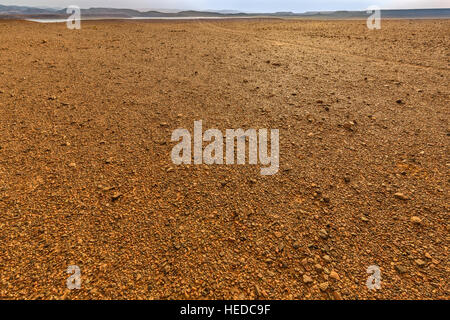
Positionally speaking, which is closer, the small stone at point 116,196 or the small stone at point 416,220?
the small stone at point 416,220

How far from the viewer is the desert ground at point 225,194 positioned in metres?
2.09

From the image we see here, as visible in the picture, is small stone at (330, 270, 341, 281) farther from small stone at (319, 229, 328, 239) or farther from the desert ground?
small stone at (319, 229, 328, 239)

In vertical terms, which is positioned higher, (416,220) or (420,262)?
(416,220)

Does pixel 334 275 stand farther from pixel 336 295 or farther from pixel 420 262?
pixel 420 262

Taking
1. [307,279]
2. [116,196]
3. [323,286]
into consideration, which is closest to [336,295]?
[323,286]

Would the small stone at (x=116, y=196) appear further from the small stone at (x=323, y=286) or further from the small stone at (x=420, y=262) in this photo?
the small stone at (x=420, y=262)

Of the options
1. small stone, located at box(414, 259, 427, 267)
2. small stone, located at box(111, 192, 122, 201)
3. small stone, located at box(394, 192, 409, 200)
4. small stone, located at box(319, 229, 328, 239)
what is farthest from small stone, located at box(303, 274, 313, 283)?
small stone, located at box(111, 192, 122, 201)

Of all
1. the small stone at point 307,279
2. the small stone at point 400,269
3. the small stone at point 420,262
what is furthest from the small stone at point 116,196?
the small stone at point 420,262

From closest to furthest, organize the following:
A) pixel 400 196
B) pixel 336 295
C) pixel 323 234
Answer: pixel 336 295 → pixel 323 234 → pixel 400 196

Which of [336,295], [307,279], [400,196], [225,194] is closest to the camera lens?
[336,295]

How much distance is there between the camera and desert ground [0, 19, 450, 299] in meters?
2.09

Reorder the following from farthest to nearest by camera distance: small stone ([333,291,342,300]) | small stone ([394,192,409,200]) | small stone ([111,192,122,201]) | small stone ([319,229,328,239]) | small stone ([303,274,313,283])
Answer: small stone ([111,192,122,201]) < small stone ([394,192,409,200]) < small stone ([319,229,328,239]) < small stone ([303,274,313,283]) < small stone ([333,291,342,300])

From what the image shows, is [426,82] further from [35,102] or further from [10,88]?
[10,88]

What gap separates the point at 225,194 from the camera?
2959 mm
